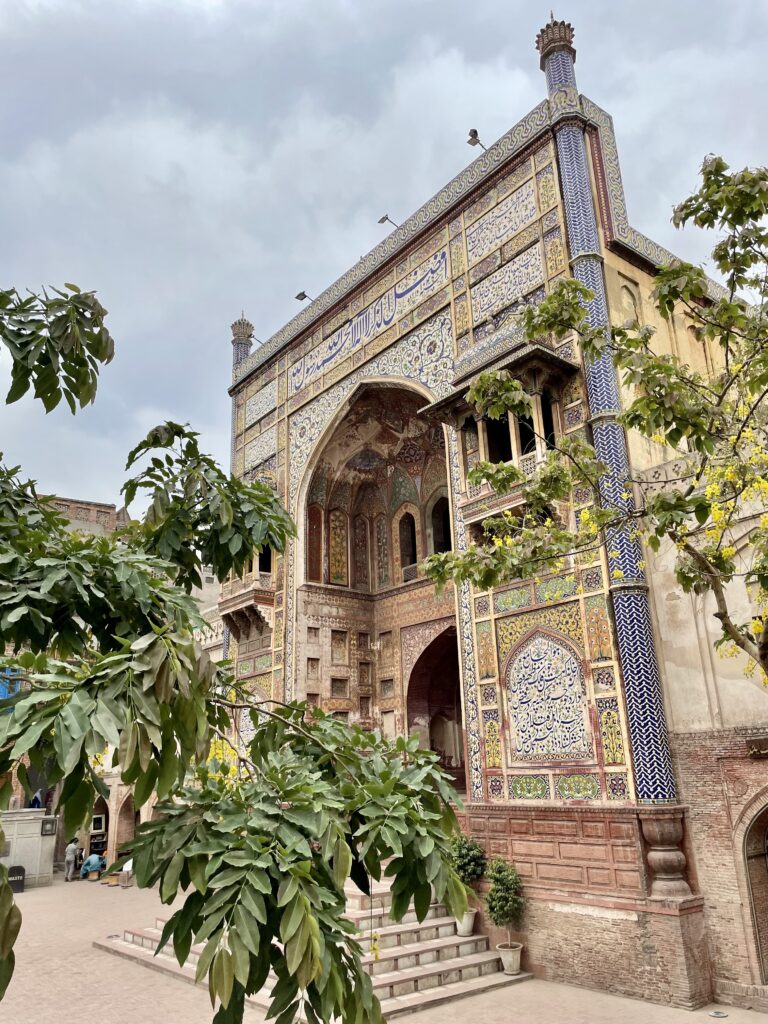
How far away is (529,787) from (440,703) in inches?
216

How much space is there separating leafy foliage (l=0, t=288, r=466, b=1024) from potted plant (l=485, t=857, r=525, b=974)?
7.54m

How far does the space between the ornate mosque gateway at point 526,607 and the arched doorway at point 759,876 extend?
0.11 feet

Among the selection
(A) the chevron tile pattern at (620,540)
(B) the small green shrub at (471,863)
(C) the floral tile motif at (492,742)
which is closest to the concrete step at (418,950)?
(B) the small green shrub at (471,863)

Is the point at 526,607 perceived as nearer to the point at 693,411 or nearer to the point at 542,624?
the point at 542,624

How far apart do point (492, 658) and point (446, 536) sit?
503 cm

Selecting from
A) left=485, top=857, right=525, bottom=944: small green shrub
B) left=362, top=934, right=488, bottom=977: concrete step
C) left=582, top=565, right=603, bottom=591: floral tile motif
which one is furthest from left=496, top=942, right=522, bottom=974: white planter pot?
left=582, top=565, right=603, bottom=591: floral tile motif

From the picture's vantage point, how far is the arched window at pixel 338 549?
16.8 meters

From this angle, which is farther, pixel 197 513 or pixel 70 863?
pixel 70 863

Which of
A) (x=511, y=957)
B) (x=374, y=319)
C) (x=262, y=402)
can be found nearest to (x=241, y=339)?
(x=262, y=402)

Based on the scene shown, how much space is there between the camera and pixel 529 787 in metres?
10.5

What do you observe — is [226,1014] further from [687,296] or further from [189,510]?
[687,296]

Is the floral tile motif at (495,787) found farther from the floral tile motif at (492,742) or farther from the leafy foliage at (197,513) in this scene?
the leafy foliage at (197,513)

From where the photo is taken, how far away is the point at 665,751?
9.31 metres

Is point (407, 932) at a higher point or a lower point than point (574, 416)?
lower
